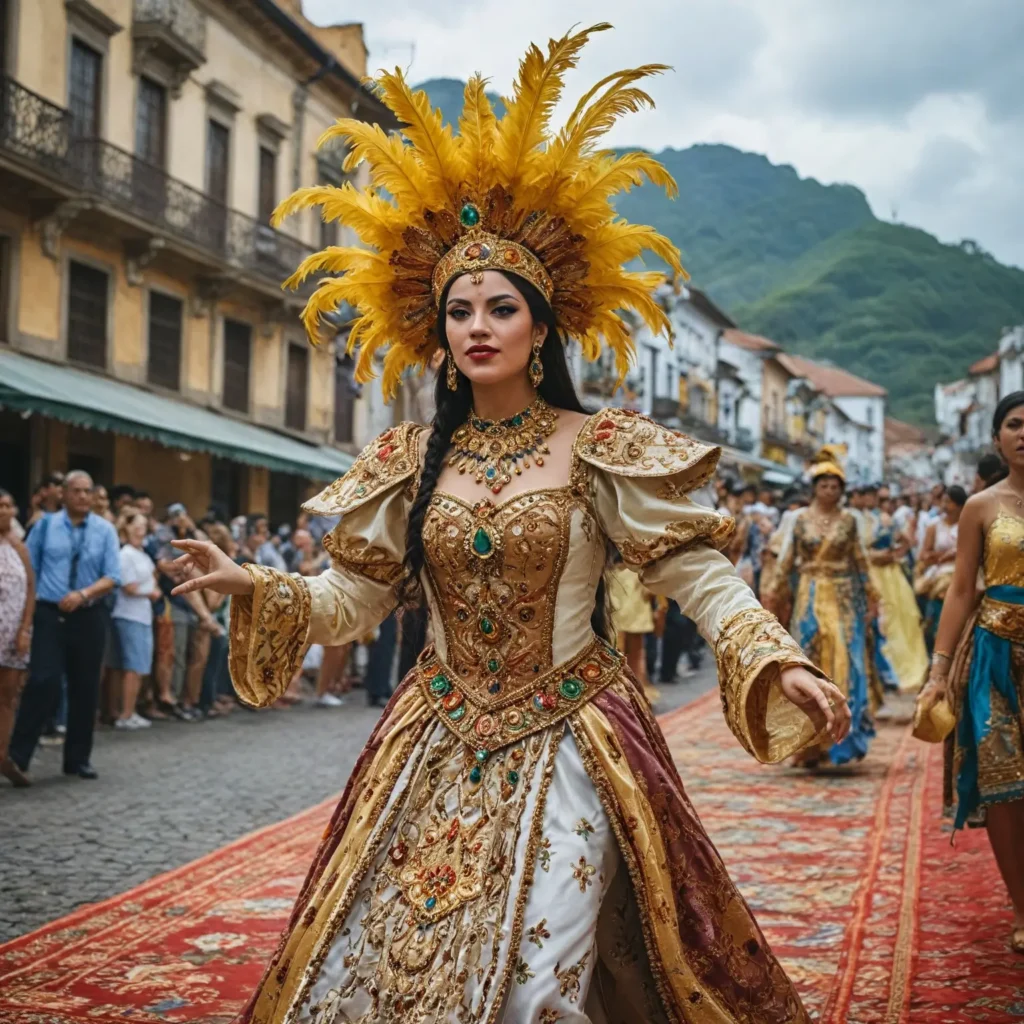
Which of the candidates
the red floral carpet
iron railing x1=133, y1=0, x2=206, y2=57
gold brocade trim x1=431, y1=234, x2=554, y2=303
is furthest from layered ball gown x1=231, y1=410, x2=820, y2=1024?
iron railing x1=133, y1=0, x2=206, y2=57

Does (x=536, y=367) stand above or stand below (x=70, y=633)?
above

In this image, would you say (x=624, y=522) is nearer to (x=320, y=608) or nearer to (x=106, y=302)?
(x=320, y=608)

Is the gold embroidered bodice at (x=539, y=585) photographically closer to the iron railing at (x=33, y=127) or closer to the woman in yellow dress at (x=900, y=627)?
the woman in yellow dress at (x=900, y=627)

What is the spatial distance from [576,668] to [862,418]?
311 ft

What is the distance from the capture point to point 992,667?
4.79m

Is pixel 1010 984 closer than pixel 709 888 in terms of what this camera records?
No

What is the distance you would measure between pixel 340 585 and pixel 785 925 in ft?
7.97

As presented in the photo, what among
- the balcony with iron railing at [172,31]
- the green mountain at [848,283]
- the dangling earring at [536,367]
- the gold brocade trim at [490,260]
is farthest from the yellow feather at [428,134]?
the green mountain at [848,283]

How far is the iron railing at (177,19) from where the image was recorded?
20.0 m

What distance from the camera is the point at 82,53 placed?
18.7m

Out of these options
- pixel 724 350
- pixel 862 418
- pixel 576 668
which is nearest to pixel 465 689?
pixel 576 668

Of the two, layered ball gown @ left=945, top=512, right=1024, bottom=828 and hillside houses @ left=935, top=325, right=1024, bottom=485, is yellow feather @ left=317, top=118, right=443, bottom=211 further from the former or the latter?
hillside houses @ left=935, top=325, right=1024, bottom=485

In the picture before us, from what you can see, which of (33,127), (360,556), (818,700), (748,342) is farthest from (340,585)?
(748,342)

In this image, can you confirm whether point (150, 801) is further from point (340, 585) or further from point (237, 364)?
point (237, 364)
